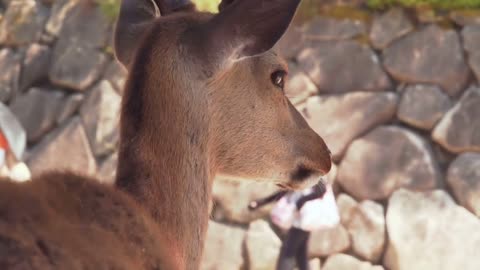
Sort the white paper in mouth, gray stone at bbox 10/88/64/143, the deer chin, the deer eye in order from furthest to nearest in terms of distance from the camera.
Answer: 1. gray stone at bbox 10/88/64/143
2. the white paper in mouth
3. the deer chin
4. the deer eye

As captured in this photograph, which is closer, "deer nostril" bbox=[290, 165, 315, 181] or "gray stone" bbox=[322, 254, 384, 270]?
"deer nostril" bbox=[290, 165, 315, 181]

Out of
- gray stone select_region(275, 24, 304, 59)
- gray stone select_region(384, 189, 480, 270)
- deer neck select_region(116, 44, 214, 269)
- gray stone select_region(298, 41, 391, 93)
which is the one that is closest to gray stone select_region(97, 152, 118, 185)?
gray stone select_region(275, 24, 304, 59)

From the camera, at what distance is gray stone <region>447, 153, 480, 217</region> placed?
5145 millimetres

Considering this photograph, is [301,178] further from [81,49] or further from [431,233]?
[81,49]

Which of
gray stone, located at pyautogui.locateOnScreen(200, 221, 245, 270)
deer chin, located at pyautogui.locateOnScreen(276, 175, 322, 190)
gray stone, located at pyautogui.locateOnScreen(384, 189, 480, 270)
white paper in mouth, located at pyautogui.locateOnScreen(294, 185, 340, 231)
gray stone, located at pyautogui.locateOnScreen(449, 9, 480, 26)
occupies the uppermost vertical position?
deer chin, located at pyautogui.locateOnScreen(276, 175, 322, 190)

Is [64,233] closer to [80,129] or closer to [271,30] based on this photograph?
[271,30]

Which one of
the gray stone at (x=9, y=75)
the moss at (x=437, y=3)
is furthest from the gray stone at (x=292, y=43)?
the gray stone at (x=9, y=75)

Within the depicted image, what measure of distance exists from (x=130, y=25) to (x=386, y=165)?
3.54m

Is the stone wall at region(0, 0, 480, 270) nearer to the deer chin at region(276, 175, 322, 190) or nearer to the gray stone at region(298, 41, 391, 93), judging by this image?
the gray stone at region(298, 41, 391, 93)

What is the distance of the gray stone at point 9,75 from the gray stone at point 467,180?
3.81 meters

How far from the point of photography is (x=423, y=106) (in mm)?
5406

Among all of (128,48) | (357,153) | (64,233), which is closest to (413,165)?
(357,153)

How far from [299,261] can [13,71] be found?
320 centimetres

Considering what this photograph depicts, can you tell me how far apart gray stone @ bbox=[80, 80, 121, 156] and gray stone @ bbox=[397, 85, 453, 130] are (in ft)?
7.48
